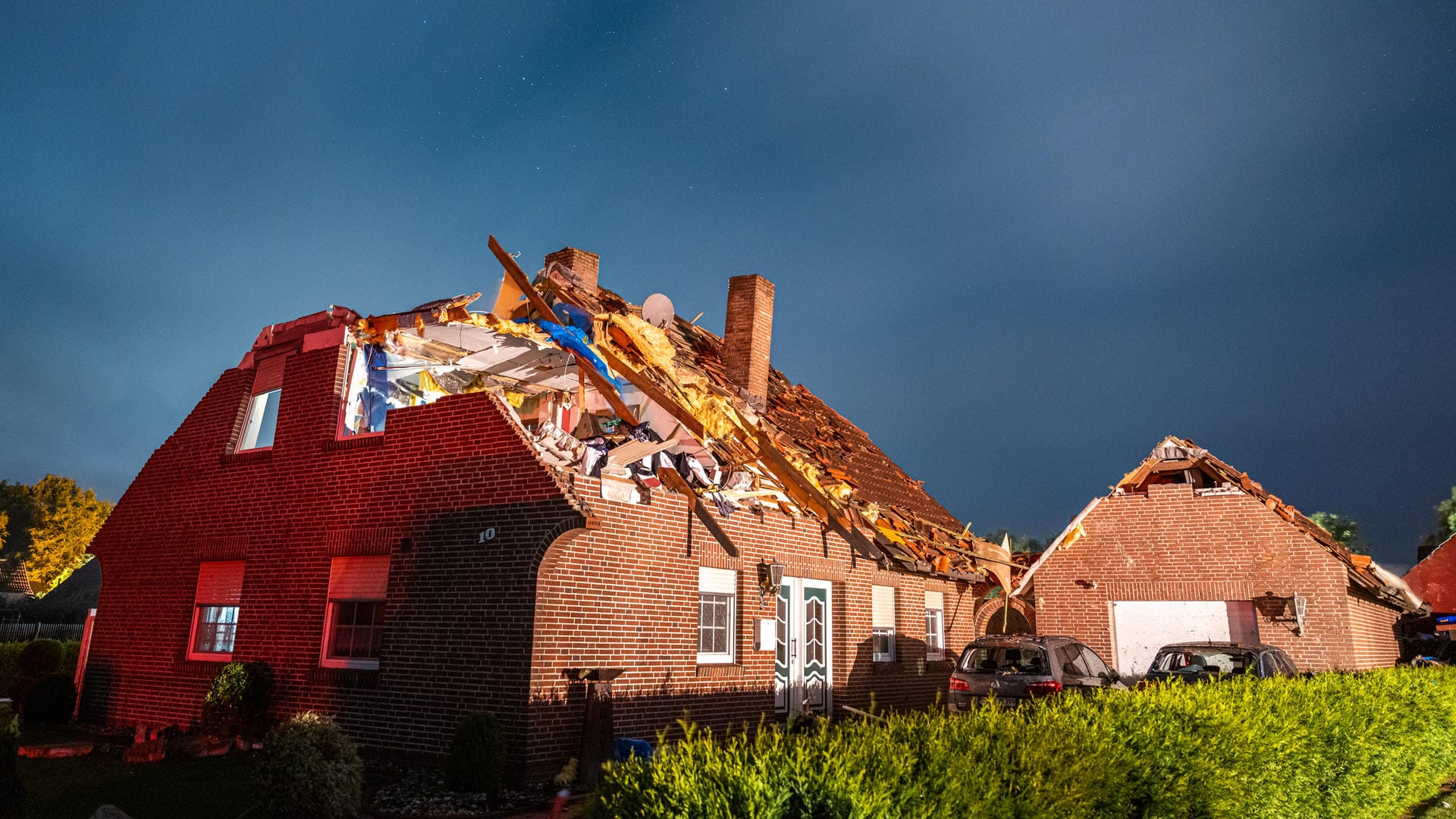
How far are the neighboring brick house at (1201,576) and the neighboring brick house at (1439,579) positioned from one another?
343 inches

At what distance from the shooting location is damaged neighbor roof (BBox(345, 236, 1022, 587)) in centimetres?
1271

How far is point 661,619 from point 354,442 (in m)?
5.01

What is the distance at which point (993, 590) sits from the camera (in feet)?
70.9

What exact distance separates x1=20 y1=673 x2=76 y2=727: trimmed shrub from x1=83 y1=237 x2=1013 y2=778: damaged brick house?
348 mm

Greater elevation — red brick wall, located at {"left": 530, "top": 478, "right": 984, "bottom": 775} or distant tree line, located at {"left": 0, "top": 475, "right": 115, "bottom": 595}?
distant tree line, located at {"left": 0, "top": 475, "right": 115, "bottom": 595}

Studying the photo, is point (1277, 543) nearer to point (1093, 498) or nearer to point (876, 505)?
point (1093, 498)

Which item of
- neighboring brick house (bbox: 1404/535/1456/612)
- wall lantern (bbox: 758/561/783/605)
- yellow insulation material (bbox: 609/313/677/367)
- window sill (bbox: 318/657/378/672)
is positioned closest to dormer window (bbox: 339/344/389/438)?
window sill (bbox: 318/657/378/672)

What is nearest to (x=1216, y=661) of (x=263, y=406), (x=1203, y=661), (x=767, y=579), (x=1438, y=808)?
(x=1203, y=661)

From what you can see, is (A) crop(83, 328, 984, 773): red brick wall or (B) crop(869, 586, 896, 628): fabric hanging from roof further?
(B) crop(869, 586, 896, 628): fabric hanging from roof

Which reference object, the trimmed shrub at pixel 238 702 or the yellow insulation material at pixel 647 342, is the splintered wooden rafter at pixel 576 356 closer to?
the yellow insulation material at pixel 647 342

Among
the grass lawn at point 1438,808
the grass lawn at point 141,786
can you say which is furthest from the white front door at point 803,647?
the grass lawn at point 1438,808

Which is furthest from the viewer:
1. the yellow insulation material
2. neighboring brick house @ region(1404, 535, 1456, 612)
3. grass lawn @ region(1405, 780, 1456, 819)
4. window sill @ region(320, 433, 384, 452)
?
neighboring brick house @ region(1404, 535, 1456, 612)

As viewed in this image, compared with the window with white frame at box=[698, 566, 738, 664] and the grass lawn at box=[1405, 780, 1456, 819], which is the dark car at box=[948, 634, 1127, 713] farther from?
the grass lawn at box=[1405, 780, 1456, 819]

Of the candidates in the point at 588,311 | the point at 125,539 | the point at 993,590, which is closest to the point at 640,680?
the point at 588,311
